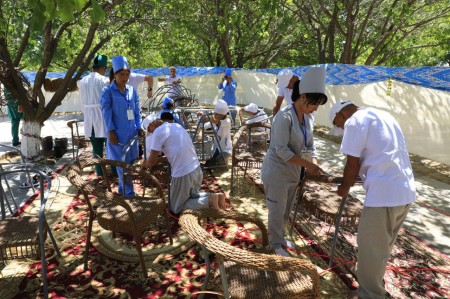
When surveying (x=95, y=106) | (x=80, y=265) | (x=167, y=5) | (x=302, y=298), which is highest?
(x=167, y=5)

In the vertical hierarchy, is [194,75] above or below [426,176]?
above

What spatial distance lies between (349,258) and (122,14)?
666 centimetres

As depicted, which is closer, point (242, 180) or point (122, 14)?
point (242, 180)

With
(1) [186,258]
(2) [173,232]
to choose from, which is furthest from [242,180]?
(1) [186,258]

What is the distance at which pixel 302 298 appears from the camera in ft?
5.89

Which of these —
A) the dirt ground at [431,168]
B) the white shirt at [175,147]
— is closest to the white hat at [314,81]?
the white shirt at [175,147]

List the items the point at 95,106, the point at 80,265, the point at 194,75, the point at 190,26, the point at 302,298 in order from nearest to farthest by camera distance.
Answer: the point at 302,298
the point at 80,265
the point at 95,106
the point at 190,26
the point at 194,75

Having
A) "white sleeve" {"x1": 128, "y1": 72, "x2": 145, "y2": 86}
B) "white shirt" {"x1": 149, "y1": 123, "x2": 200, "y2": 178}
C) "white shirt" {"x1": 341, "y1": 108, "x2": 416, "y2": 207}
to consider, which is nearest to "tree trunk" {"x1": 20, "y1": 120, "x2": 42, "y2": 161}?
"white sleeve" {"x1": 128, "y1": 72, "x2": 145, "y2": 86}

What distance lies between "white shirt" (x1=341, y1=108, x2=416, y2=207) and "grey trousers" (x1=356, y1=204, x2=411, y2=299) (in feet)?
0.25

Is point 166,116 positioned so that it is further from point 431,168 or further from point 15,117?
point 15,117

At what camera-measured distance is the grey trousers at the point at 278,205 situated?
106 inches

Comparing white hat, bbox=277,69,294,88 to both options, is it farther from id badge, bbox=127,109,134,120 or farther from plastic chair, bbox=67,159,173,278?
plastic chair, bbox=67,159,173,278

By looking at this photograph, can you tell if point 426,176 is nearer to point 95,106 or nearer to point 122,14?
point 95,106

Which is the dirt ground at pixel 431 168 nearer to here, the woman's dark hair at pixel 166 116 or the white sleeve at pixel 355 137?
the white sleeve at pixel 355 137
